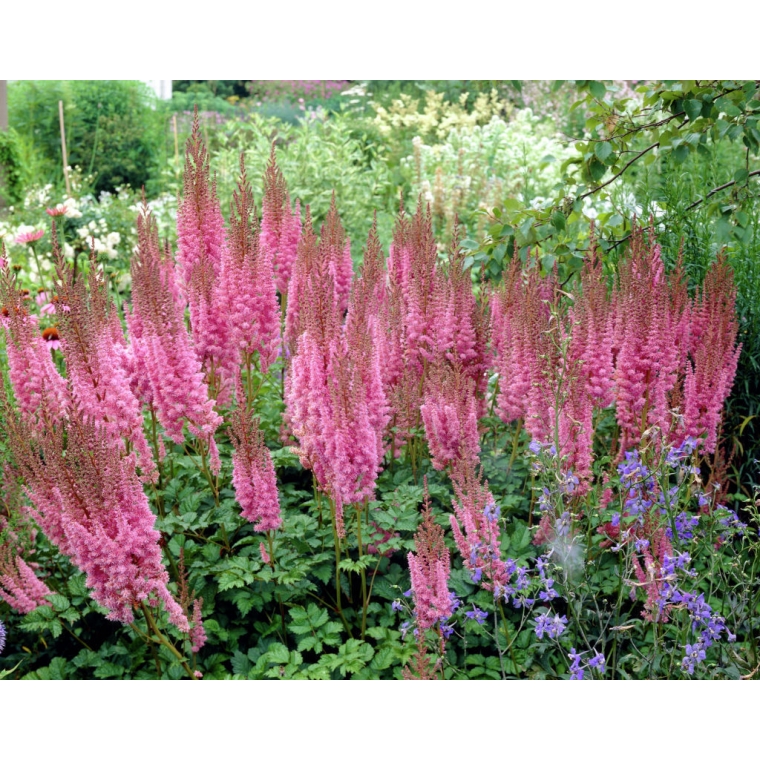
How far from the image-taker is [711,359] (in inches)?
117

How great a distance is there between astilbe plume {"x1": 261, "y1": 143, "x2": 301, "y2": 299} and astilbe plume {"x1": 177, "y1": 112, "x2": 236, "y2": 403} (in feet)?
1.03

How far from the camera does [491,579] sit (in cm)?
250

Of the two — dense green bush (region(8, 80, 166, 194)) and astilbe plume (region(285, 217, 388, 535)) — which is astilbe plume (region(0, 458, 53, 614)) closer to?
astilbe plume (region(285, 217, 388, 535))

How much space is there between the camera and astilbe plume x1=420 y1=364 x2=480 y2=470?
2793mm

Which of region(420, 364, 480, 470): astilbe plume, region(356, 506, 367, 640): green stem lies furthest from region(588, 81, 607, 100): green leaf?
region(356, 506, 367, 640): green stem

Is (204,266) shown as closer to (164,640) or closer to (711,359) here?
(164,640)

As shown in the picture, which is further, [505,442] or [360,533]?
[505,442]

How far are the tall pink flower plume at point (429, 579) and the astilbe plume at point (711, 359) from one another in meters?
1.13

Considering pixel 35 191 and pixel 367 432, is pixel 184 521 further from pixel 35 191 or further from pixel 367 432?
pixel 35 191

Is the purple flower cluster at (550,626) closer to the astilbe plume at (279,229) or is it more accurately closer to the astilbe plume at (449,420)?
the astilbe plume at (449,420)

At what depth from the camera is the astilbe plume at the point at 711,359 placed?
294 cm
